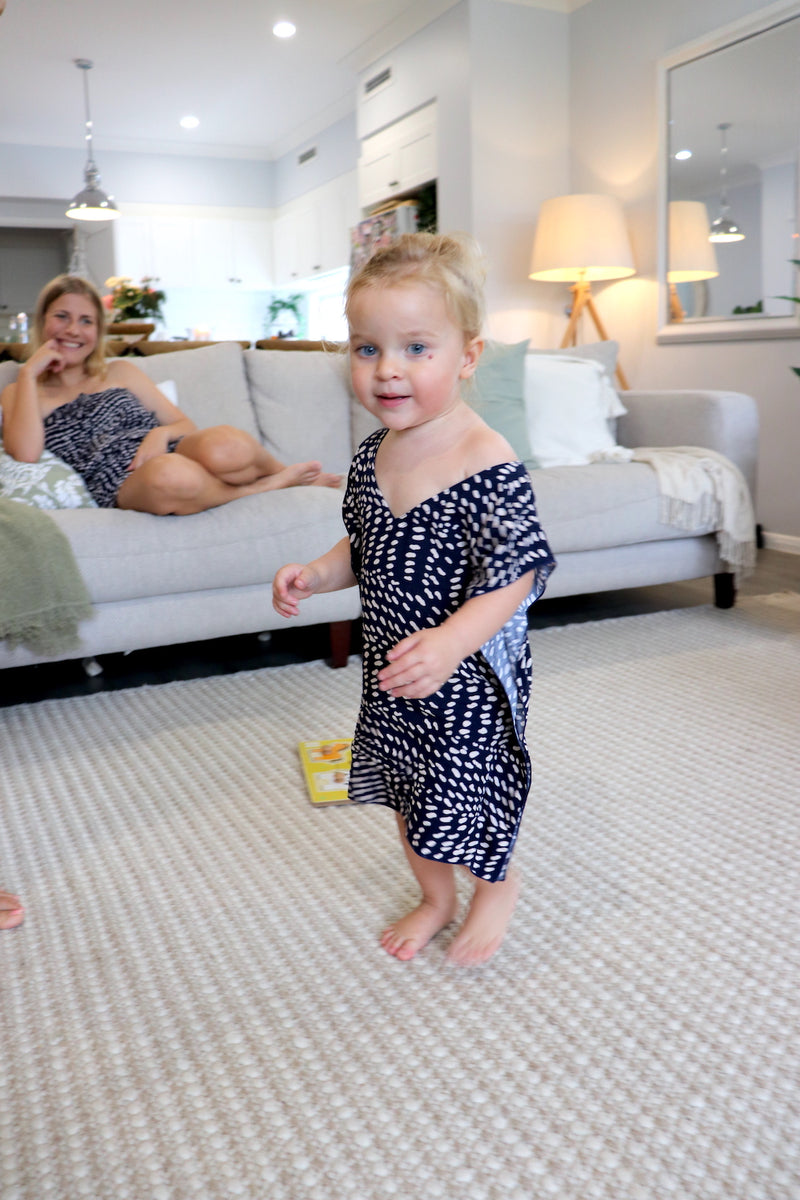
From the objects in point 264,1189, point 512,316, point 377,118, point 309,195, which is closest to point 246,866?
point 264,1189

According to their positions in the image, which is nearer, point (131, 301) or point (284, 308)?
point (131, 301)

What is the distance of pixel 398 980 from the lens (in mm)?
1088

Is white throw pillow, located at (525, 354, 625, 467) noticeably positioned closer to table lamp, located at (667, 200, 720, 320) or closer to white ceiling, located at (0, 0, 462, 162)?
table lamp, located at (667, 200, 720, 320)

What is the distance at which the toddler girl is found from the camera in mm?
986

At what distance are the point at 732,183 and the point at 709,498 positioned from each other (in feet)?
6.08

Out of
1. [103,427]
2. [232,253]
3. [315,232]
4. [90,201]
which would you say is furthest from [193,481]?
[232,253]

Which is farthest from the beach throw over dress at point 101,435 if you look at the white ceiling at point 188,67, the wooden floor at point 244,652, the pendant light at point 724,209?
the white ceiling at point 188,67

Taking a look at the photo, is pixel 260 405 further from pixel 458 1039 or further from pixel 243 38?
pixel 243 38

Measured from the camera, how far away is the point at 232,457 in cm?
215

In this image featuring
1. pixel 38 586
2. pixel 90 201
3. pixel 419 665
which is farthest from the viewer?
pixel 90 201

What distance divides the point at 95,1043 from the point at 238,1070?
16 centimetres

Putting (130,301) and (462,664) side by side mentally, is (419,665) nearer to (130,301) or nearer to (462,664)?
(462,664)

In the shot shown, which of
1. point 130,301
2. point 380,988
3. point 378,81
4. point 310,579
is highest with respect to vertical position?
point 378,81

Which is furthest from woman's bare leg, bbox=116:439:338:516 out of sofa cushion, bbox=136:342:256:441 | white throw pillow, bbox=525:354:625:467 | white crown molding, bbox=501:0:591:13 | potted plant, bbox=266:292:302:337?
potted plant, bbox=266:292:302:337
